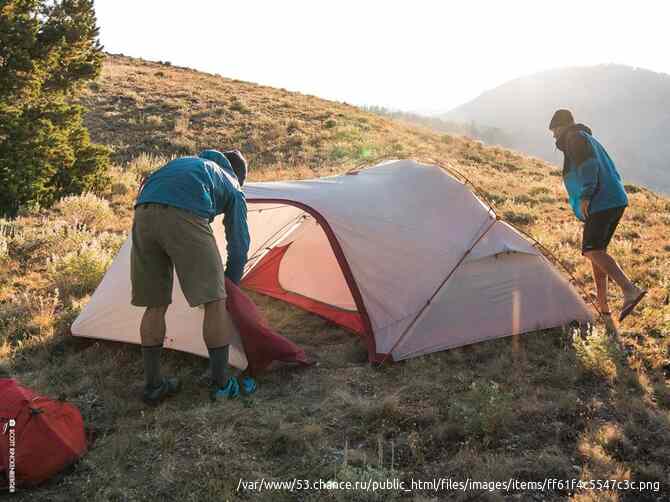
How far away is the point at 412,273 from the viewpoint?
5.54 m

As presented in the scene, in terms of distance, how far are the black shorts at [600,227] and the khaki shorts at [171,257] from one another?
140 inches

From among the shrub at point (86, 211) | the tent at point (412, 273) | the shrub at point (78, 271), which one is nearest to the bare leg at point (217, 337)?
the tent at point (412, 273)

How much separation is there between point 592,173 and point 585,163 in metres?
0.12

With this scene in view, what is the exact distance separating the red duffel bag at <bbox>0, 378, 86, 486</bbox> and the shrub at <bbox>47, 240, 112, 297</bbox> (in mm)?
3099

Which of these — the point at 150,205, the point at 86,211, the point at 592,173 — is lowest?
the point at 86,211

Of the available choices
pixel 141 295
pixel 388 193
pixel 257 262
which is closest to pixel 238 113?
pixel 257 262

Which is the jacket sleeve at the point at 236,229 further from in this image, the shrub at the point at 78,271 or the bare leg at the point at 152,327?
the shrub at the point at 78,271

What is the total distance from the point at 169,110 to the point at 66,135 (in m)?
10.9

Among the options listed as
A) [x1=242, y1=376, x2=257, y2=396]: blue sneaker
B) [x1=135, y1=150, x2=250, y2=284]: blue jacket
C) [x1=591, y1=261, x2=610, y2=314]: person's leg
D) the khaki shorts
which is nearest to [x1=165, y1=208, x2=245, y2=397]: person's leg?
the khaki shorts

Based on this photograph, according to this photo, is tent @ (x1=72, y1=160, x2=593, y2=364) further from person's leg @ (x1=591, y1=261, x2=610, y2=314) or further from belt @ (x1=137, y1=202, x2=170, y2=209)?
belt @ (x1=137, y1=202, x2=170, y2=209)

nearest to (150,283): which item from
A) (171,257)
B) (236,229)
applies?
(171,257)

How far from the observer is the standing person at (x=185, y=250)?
4219 millimetres

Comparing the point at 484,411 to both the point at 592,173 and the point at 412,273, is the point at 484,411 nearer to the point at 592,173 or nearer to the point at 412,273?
the point at 412,273

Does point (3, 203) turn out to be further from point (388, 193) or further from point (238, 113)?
point (238, 113)
